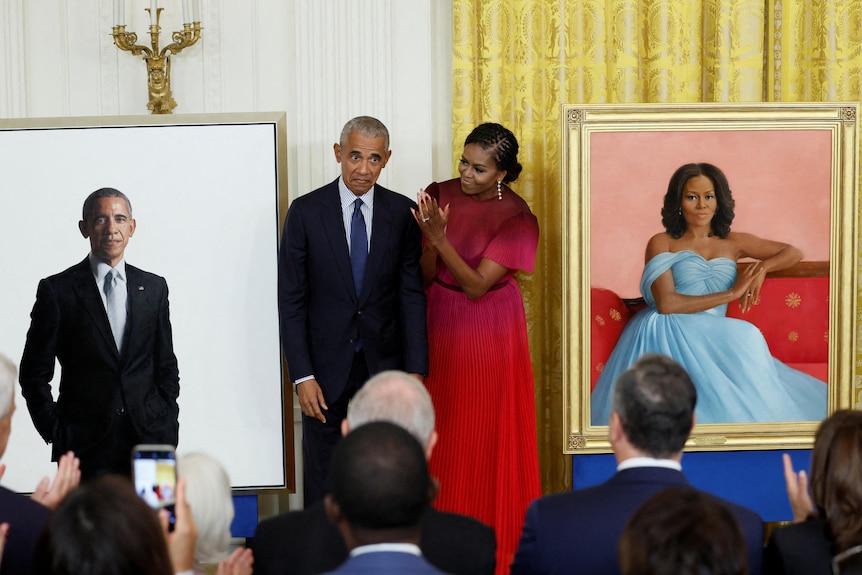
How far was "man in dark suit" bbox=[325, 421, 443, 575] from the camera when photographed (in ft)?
6.83

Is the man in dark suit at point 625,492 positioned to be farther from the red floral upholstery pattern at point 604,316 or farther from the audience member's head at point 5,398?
the red floral upholstery pattern at point 604,316

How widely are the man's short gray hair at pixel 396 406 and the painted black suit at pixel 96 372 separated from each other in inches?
97.8

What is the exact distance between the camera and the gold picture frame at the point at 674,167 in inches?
190

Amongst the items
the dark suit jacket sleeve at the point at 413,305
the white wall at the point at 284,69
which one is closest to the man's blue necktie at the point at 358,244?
the dark suit jacket sleeve at the point at 413,305

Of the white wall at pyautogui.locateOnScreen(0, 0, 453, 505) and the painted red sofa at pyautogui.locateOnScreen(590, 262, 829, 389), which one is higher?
the white wall at pyautogui.locateOnScreen(0, 0, 453, 505)

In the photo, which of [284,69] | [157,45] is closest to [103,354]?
[157,45]

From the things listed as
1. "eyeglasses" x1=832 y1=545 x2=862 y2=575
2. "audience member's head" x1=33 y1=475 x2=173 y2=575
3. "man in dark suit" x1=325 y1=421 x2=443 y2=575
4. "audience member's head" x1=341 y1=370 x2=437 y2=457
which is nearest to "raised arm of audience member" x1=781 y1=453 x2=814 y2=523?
"eyeglasses" x1=832 y1=545 x2=862 y2=575

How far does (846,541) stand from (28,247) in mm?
3916

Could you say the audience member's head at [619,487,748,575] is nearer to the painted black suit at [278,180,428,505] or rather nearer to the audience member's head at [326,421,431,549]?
the audience member's head at [326,421,431,549]

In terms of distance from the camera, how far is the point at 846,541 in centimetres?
239

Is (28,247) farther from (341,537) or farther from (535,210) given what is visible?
(341,537)

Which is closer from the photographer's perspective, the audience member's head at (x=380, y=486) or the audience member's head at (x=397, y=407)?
the audience member's head at (x=380, y=486)

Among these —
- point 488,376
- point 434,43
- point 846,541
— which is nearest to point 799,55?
point 434,43

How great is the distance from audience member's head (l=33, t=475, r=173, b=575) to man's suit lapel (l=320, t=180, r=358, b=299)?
2831 mm
